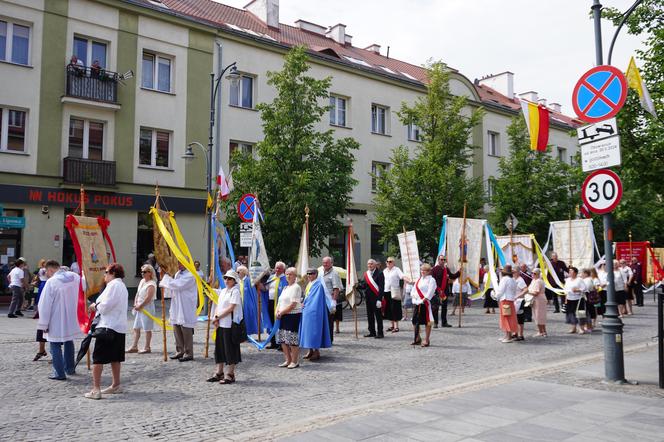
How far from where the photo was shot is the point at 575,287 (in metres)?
15.0

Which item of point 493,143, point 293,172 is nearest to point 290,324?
point 293,172

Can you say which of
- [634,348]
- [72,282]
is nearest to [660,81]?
[634,348]

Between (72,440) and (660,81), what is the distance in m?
14.4

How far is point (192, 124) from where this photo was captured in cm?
2572

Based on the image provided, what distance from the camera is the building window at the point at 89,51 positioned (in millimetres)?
22953

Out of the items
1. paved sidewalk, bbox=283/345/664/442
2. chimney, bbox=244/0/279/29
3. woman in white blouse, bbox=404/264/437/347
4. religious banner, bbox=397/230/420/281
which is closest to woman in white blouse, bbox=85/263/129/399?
paved sidewalk, bbox=283/345/664/442

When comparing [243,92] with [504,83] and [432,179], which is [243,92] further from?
[504,83]

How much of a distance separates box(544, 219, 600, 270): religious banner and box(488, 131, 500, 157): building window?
21.4 metres

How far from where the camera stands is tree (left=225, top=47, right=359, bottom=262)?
20.6 m

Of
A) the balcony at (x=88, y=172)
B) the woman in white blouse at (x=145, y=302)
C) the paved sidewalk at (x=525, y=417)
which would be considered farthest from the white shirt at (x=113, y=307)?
the balcony at (x=88, y=172)

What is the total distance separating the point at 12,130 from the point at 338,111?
1612 cm

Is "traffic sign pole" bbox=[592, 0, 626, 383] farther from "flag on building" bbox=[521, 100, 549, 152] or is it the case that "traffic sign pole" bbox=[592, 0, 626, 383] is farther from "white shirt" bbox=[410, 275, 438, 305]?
"white shirt" bbox=[410, 275, 438, 305]

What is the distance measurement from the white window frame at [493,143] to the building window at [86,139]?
26.9 metres

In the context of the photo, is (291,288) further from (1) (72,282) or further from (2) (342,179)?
(2) (342,179)
